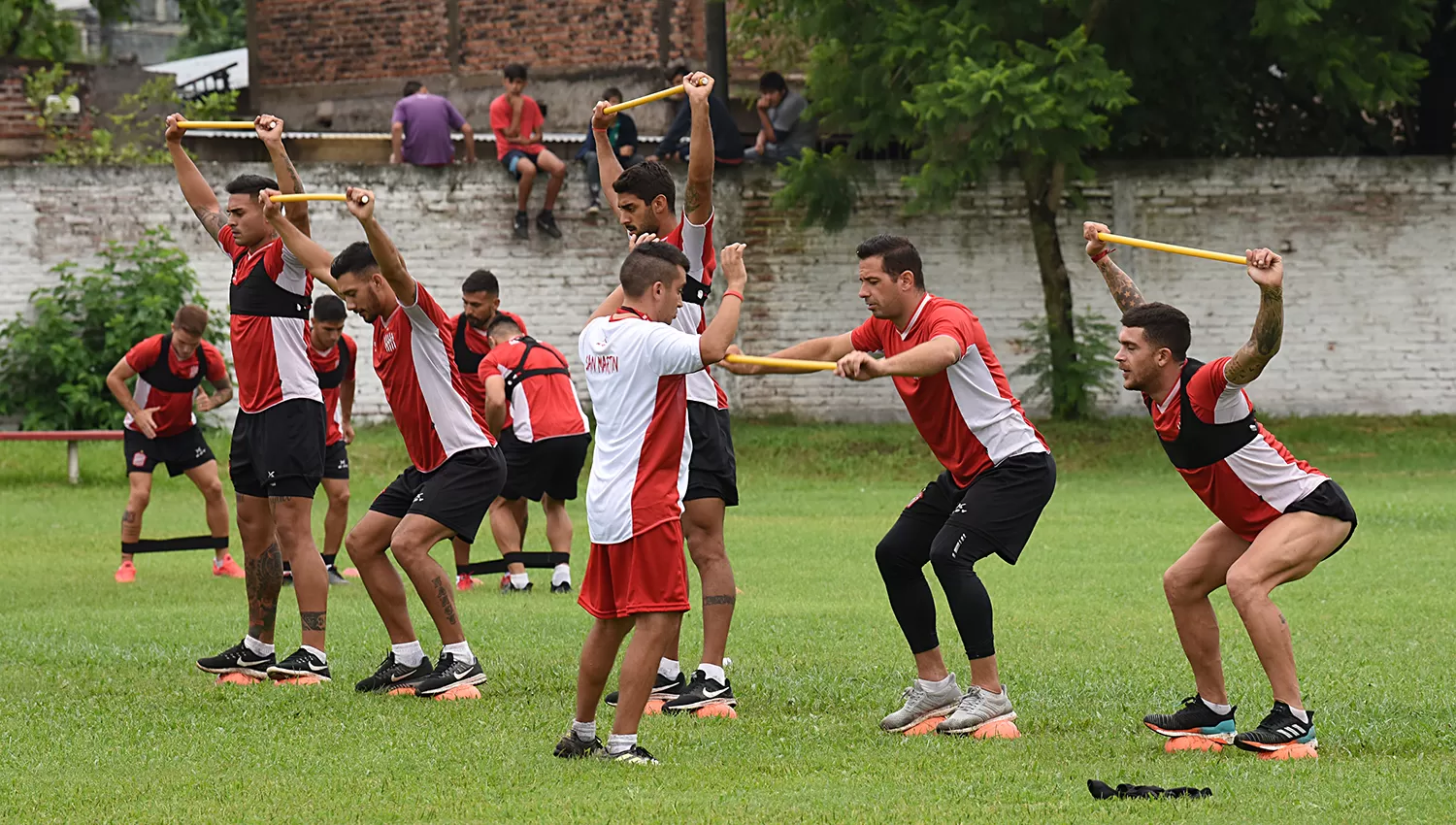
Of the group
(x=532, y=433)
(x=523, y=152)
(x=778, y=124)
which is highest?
(x=778, y=124)

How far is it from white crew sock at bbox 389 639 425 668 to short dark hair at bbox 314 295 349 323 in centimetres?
441

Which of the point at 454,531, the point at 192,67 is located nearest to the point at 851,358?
the point at 454,531

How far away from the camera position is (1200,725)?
7039 mm

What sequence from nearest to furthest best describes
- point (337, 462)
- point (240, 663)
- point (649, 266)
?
point (649, 266), point (240, 663), point (337, 462)

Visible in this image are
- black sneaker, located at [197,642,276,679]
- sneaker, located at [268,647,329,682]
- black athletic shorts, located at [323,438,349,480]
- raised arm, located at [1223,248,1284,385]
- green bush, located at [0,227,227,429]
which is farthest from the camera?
green bush, located at [0,227,227,429]

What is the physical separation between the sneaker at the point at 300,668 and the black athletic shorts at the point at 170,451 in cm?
593

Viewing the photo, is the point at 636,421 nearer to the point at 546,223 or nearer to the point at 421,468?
the point at 421,468

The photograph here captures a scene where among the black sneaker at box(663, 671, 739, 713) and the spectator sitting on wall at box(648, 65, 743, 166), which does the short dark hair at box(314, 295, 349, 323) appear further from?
the spectator sitting on wall at box(648, 65, 743, 166)

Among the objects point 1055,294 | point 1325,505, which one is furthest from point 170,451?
point 1055,294

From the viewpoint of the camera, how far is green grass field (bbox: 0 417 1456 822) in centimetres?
600

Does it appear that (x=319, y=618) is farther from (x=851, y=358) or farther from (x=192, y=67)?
(x=192, y=67)

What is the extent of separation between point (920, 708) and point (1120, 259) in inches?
682

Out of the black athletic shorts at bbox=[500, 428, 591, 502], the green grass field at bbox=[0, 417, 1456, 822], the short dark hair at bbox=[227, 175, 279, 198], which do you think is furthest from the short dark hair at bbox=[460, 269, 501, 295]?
the short dark hair at bbox=[227, 175, 279, 198]

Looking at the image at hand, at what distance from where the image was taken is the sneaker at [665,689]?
316 inches
